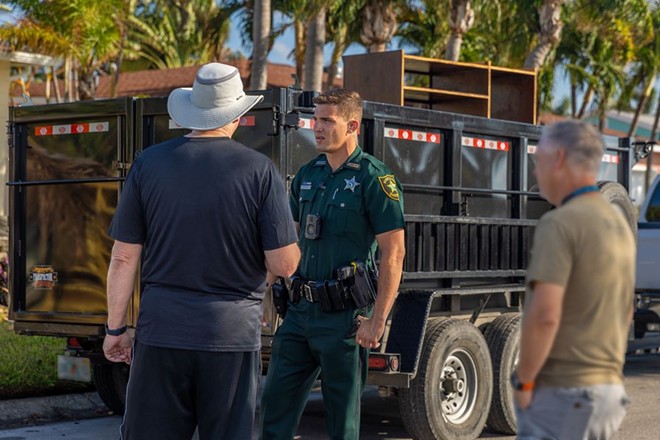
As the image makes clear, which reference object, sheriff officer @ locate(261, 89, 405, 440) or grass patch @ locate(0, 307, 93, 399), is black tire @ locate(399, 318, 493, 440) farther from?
grass patch @ locate(0, 307, 93, 399)

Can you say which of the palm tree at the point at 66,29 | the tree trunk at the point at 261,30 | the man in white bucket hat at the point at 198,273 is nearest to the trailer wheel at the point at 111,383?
the man in white bucket hat at the point at 198,273

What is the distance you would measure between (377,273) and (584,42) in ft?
102

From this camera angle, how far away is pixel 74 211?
772 centimetres

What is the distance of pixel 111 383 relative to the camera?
8.56m

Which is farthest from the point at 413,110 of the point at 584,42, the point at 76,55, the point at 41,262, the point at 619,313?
the point at 584,42

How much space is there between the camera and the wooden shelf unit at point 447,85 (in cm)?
890

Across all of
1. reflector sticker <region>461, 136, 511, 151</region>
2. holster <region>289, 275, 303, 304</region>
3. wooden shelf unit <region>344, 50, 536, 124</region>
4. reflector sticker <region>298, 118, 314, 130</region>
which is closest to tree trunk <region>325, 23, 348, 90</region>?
wooden shelf unit <region>344, 50, 536, 124</region>

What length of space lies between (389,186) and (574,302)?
2305 millimetres

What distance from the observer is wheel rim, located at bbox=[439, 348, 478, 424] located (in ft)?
24.9

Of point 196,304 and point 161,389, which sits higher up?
point 196,304

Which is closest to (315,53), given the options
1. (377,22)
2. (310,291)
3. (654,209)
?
(377,22)

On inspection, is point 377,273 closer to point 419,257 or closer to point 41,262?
point 419,257

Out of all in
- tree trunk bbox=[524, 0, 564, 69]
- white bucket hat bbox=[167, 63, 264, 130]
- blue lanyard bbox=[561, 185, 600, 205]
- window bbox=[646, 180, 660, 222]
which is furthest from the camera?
tree trunk bbox=[524, 0, 564, 69]

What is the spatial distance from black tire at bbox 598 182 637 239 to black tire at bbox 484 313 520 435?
1.18m
